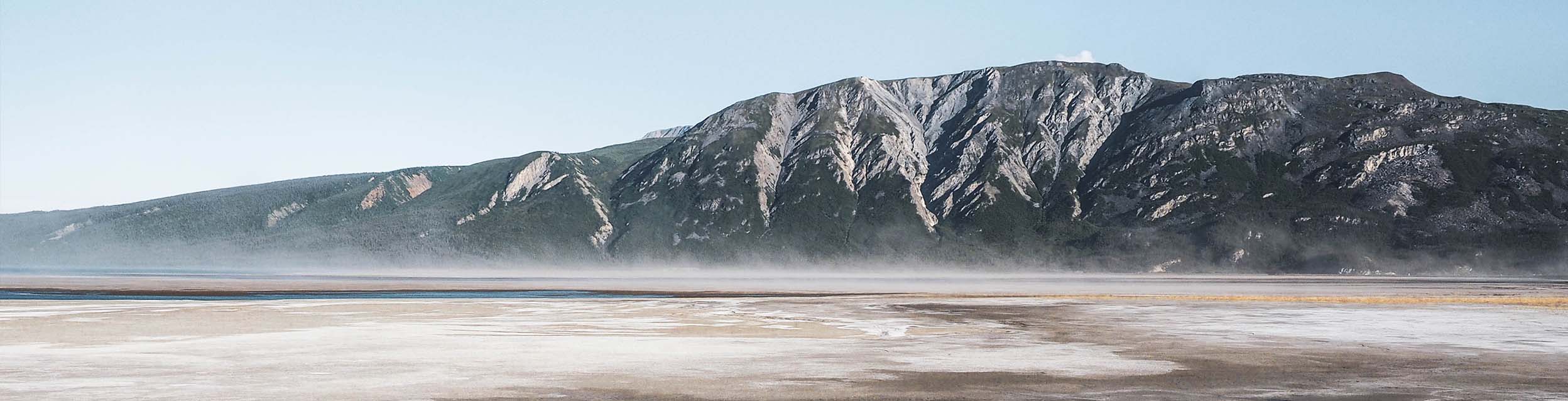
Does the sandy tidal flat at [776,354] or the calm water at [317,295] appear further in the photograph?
the calm water at [317,295]

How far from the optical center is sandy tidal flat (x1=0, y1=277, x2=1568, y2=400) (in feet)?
96.6

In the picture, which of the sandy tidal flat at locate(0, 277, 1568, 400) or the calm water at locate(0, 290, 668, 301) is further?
the calm water at locate(0, 290, 668, 301)

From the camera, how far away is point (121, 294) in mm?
103750

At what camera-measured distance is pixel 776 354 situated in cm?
3984

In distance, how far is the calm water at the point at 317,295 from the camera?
94.1 metres

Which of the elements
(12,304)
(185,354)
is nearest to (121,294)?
(12,304)

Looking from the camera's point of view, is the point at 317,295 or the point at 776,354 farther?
the point at 317,295

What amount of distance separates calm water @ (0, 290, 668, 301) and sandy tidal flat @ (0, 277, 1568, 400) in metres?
24.5

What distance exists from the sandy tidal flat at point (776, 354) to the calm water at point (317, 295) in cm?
2448

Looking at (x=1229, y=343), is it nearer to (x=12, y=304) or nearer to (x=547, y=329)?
(x=547, y=329)

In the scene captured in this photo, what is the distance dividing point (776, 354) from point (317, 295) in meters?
71.7

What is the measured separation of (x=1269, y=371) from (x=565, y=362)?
1966cm

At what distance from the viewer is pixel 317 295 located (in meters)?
101

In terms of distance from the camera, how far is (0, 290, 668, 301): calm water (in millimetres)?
94062
